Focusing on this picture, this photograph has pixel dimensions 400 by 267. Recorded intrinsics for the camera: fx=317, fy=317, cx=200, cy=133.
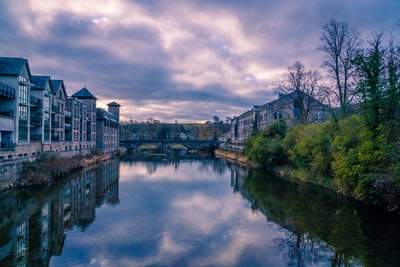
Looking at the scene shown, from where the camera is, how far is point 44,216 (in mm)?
15469

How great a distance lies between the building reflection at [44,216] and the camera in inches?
420

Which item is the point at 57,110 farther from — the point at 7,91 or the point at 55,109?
the point at 7,91

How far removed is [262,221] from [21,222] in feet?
36.6

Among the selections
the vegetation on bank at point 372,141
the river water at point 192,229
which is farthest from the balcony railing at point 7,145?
the vegetation on bank at point 372,141

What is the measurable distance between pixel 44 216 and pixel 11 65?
16.4m

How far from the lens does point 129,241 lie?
12.1m

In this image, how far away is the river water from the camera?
10500 mm

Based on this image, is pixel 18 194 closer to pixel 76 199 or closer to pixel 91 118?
pixel 76 199

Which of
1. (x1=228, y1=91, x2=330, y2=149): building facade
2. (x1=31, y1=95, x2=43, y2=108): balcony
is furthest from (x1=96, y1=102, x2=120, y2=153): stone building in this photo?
(x1=228, y1=91, x2=330, y2=149): building facade

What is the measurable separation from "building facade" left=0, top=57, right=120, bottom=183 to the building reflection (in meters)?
4.18

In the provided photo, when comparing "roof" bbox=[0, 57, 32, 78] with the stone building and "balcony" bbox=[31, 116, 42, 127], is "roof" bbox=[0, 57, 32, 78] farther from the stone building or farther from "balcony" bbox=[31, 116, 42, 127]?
the stone building

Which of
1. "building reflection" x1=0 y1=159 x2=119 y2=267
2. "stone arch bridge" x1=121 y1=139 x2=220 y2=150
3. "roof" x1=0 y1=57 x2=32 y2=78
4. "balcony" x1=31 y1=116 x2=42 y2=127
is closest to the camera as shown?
"building reflection" x1=0 y1=159 x2=119 y2=267

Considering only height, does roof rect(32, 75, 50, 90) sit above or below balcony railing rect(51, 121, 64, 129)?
above

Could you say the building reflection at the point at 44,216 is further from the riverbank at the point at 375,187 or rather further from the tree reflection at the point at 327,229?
the riverbank at the point at 375,187
